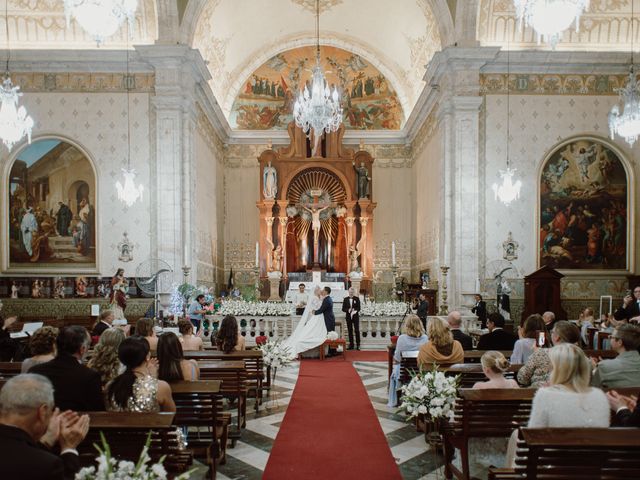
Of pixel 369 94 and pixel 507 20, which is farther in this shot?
pixel 369 94

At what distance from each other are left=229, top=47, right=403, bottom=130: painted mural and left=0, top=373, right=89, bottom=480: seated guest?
22524 mm

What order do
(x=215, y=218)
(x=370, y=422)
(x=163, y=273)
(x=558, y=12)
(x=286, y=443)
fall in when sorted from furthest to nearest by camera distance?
(x=215, y=218), (x=163, y=273), (x=558, y=12), (x=370, y=422), (x=286, y=443)

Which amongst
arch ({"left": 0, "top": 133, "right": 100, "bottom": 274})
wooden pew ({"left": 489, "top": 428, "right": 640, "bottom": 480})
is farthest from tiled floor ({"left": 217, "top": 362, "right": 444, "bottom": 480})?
arch ({"left": 0, "top": 133, "right": 100, "bottom": 274})

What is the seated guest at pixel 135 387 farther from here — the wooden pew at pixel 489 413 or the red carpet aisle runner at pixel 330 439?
the wooden pew at pixel 489 413

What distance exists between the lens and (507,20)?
658 inches

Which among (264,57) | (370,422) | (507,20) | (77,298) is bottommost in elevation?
(370,422)

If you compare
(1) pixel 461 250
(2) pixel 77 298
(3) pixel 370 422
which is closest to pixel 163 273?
(2) pixel 77 298

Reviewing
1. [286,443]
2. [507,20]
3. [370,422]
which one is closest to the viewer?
[286,443]

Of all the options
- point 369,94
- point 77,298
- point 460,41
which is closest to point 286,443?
point 77,298

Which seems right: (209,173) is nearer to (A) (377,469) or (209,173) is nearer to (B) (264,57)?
(B) (264,57)

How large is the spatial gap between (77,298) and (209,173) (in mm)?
6822

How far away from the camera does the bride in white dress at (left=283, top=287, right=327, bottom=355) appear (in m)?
13.3

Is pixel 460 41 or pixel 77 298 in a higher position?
pixel 460 41

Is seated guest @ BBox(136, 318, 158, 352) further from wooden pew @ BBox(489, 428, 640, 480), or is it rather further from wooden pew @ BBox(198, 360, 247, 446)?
wooden pew @ BBox(489, 428, 640, 480)
